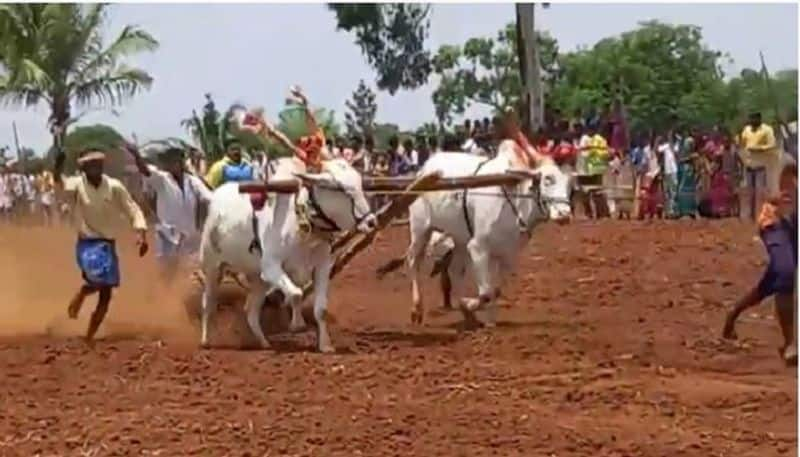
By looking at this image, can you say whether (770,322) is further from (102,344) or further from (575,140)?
(575,140)

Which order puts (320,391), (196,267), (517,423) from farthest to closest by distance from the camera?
(196,267) → (320,391) → (517,423)

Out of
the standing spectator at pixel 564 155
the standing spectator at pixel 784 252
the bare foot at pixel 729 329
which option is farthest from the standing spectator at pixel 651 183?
the standing spectator at pixel 784 252

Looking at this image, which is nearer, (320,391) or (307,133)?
(320,391)

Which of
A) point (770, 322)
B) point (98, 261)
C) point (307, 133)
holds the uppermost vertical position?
point (307, 133)

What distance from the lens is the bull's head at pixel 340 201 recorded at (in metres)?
11.7

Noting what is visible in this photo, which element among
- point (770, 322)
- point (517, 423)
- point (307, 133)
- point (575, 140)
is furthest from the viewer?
point (575, 140)

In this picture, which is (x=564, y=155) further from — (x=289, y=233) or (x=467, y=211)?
(x=289, y=233)

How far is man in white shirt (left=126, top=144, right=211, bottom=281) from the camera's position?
48.4 ft

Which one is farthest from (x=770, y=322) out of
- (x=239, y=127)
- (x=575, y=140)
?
(x=575, y=140)

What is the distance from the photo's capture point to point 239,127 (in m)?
12.5

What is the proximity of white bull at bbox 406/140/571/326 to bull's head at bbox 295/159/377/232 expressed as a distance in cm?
176

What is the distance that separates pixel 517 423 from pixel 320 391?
5.41 feet

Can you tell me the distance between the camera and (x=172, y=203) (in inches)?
583

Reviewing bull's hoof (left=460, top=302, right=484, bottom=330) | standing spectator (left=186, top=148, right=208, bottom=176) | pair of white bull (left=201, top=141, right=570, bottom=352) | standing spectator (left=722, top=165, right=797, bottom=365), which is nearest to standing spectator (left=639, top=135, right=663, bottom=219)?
standing spectator (left=186, top=148, right=208, bottom=176)
